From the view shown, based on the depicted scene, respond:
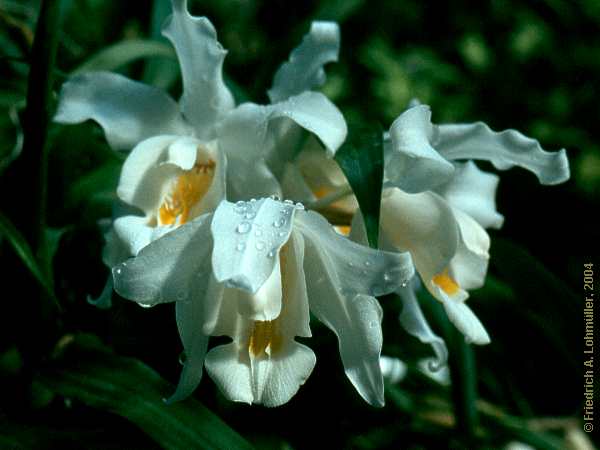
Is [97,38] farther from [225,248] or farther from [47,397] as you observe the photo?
[225,248]

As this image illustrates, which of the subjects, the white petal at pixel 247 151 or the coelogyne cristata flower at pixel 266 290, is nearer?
the coelogyne cristata flower at pixel 266 290

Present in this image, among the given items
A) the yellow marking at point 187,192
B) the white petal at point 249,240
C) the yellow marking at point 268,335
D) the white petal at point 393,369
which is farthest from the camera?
the white petal at point 393,369

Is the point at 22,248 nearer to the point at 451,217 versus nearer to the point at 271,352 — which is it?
the point at 271,352

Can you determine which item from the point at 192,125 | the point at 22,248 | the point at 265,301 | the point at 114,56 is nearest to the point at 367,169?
the point at 265,301

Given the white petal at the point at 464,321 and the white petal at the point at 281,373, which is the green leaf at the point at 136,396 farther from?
the white petal at the point at 464,321

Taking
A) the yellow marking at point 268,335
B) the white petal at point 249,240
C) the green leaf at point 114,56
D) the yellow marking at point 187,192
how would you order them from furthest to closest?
the green leaf at point 114,56 < the yellow marking at point 187,192 < the yellow marking at point 268,335 < the white petal at point 249,240

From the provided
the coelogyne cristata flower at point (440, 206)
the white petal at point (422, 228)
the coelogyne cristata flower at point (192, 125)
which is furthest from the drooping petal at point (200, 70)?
the white petal at point (422, 228)
